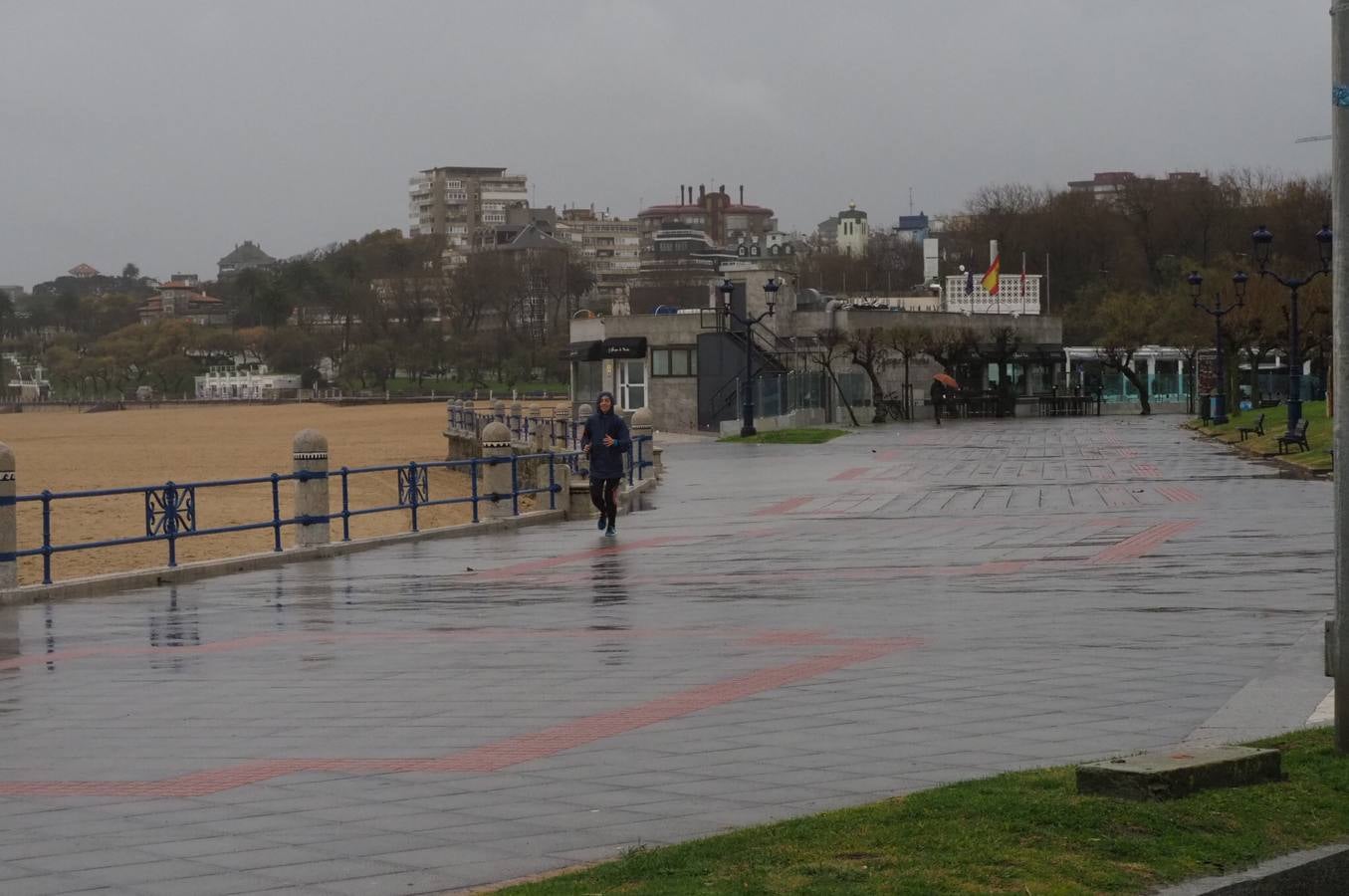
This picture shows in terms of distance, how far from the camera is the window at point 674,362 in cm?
6706

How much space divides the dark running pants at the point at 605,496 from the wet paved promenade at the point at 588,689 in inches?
68.1

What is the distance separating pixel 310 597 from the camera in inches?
696

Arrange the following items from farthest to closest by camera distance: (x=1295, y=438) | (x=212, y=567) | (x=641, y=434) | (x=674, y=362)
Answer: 1. (x=674, y=362)
2. (x=1295, y=438)
3. (x=641, y=434)
4. (x=212, y=567)

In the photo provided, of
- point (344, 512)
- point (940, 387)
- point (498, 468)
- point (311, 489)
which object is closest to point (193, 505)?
point (311, 489)

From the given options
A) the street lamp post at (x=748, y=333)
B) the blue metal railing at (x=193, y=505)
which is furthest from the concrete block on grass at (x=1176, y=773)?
the street lamp post at (x=748, y=333)

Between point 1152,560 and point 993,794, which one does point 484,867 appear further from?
point 1152,560

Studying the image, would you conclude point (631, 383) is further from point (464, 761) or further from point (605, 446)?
point (464, 761)

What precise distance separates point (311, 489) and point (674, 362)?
45.2m

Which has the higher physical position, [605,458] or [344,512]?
[605,458]

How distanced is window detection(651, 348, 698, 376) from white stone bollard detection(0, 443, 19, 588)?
1917 inches

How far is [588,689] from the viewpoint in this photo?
11078 millimetres

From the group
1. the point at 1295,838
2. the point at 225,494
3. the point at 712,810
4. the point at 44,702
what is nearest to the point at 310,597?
the point at 44,702

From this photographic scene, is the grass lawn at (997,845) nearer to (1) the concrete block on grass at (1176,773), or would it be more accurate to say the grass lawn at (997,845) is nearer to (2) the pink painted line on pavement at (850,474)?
(1) the concrete block on grass at (1176,773)

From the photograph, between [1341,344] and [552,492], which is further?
[552,492]
